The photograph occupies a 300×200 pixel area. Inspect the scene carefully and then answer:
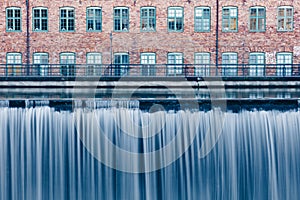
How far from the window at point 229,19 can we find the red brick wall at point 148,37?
22 centimetres

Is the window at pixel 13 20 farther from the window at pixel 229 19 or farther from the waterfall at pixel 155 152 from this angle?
the waterfall at pixel 155 152

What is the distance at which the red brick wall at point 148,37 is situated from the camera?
1148 inches

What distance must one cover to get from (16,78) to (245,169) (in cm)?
1070

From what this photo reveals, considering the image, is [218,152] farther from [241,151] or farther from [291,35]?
[291,35]

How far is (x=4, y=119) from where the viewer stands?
15812mm

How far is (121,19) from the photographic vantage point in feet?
96.1

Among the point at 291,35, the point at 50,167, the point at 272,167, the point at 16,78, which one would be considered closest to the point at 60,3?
the point at 16,78

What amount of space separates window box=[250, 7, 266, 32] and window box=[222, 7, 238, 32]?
0.92 meters

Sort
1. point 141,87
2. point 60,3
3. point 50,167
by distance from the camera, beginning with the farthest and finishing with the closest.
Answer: point 60,3, point 141,87, point 50,167

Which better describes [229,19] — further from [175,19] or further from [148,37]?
[148,37]

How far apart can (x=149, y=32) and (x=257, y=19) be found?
617cm

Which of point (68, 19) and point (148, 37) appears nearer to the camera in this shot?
point (148, 37)

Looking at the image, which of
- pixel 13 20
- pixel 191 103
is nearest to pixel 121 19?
pixel 13 20

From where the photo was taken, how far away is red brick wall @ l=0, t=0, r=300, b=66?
95.7 feet
